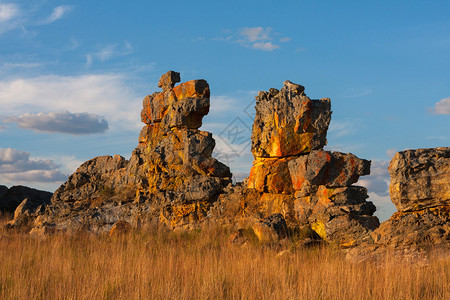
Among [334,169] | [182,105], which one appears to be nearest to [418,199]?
[334,169]

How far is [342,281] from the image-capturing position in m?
7.37

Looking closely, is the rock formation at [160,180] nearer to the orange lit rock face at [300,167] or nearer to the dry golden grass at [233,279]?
the orange lit rock face at [300,167]

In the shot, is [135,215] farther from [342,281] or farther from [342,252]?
[342,281]

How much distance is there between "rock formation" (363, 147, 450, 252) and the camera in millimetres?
9086

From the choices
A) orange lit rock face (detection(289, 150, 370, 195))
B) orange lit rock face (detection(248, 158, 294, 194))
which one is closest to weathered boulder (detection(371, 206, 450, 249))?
orange lit rock face (detection(289, 150, 370, 195))

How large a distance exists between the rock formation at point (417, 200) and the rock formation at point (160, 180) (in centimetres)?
737

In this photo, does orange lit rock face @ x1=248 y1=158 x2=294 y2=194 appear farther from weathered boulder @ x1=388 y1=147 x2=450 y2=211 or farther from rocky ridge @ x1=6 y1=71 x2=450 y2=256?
weathered boulder @ x1=388 y1=147 x2=450 y2=211

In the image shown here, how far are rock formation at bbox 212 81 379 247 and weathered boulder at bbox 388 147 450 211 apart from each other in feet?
7.41

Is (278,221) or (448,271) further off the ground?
(278,221)

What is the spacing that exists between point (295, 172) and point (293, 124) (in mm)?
1633

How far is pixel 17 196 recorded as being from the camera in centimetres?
2694

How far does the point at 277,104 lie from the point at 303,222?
3.90 meters

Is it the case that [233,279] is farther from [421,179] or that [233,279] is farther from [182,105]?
[182,105]

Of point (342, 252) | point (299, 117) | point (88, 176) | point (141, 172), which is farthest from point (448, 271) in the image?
point (88, 176)
